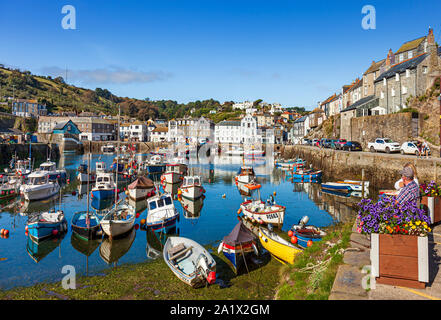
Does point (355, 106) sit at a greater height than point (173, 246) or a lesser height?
greater

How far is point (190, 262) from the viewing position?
12445 millimetres

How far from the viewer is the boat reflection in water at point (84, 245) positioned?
16.2 metres

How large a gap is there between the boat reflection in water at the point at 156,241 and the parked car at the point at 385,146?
93.4ft

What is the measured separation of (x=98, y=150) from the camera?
344 ft

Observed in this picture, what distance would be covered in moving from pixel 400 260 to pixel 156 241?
48.1 feet

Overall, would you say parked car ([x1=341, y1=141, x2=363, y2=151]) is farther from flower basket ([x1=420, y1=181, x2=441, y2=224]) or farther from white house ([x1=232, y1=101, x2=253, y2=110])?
white house ([x1=232, y1=101, x2=253, y2=110])

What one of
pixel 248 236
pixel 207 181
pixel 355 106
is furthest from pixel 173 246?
pixel 355 106

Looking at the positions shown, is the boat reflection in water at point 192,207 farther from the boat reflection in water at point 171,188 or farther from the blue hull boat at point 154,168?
the blue hull boat at point 154,168
